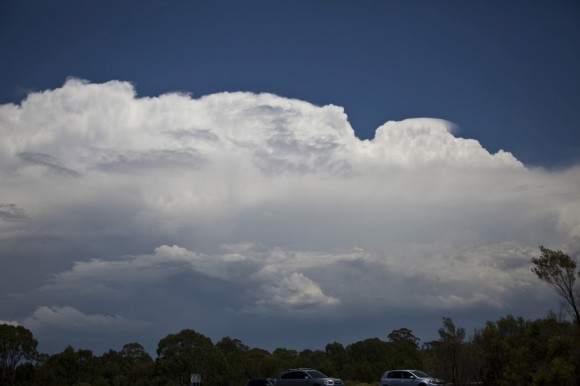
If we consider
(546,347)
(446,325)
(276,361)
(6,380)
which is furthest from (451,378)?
(6,380)

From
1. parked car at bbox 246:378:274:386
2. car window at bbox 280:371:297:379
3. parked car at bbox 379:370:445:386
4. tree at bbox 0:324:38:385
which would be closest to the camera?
parked car at bbox 379:370:445:386

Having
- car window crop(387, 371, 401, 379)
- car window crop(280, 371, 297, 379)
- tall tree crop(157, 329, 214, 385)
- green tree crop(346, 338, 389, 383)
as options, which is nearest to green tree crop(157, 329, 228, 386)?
tall tree crop(157, 329, 214, 385)

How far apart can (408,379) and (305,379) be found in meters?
7.58

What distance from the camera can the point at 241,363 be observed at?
3713 inches

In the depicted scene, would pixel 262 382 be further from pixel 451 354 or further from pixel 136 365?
pixel 136 365

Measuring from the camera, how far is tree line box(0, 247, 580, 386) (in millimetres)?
41312

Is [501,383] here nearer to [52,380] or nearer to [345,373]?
[345,373]

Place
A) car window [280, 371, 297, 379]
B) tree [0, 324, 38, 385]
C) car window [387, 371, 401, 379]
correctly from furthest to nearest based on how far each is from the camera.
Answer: tree [0, 324, 38, 385] → car window [280, 371, 297, 379] → car window [387, 371, 401, 379]

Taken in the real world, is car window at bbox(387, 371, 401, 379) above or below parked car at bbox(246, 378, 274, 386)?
above

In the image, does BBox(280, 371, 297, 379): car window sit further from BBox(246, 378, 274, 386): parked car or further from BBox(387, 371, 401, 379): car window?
BBox(387, 371, 401, 379): car window

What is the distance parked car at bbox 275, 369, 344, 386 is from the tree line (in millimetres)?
11148

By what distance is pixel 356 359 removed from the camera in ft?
341

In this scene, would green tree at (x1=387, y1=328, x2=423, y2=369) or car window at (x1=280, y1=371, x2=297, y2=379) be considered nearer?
car window at (x1=280, y1=371, x2=297, y2=379)

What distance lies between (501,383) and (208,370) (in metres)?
55.3
